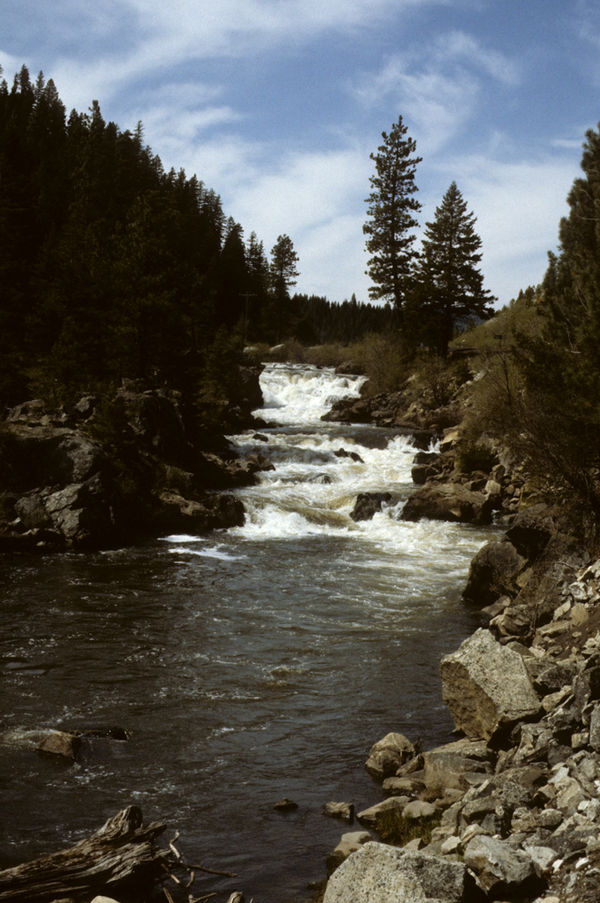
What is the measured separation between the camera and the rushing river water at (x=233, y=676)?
8062mm

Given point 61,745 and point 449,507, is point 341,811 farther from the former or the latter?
point 449,507

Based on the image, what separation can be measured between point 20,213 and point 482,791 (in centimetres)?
4943

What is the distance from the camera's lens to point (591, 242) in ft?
70.5

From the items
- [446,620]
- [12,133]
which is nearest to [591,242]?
[446,620]

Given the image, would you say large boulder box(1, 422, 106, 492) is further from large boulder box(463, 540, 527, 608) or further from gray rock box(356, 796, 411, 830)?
gray rock box(356, 796, 411, 830)

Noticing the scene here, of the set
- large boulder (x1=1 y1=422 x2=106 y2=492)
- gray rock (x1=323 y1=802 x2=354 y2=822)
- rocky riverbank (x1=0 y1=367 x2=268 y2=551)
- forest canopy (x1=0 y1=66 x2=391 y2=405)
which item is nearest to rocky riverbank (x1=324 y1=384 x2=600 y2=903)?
gray rock (x1=323 y1=802 x2=354 y2=822)

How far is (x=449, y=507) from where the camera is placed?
80.8 feet

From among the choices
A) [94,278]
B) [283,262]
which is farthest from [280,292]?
[94,278]

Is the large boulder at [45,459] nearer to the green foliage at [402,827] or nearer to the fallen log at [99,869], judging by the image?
the green foliage at [402,827]

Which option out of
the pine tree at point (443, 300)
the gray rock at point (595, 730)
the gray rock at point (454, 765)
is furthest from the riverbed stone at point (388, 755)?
the pine tree at point (443, 300)

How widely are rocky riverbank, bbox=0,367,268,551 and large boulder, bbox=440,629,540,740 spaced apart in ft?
47.8

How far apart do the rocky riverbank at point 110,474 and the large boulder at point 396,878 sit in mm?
17134

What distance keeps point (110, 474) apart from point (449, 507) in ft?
37.1

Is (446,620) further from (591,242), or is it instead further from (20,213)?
(20,213)
